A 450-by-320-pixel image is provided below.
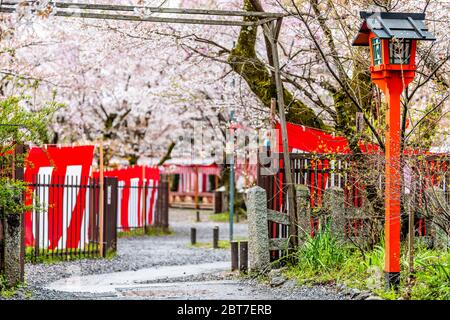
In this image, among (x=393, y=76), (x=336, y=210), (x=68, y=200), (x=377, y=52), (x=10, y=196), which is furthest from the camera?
(x=68, y=200)

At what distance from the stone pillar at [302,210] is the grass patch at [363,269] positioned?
1.09 ft

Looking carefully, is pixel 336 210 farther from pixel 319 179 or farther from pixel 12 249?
pixel 12 249

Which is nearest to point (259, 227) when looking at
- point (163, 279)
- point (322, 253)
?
point (322, 253)

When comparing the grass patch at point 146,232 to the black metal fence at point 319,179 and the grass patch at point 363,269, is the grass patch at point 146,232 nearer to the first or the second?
the black metal fence at point 319,179

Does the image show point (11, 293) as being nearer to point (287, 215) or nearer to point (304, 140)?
point (287, 215)

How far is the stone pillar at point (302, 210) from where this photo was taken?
1245cm

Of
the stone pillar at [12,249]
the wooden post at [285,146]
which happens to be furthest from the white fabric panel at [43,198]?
the wooden post at [285,146]

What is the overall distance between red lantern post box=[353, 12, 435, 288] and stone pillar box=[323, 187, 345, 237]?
106 inches

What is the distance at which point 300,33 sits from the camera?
13.8m

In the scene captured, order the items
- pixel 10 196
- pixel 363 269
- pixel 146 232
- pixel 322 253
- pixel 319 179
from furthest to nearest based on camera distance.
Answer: pixel 146 232 → pixel 319 179 → pixel 322 253 → pixel 363 269 → pixel 10 196

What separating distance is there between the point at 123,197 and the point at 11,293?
1457cm

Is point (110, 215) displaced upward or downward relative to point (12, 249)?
upward

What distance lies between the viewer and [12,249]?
10664 millimetres

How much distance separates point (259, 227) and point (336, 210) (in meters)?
1.32
